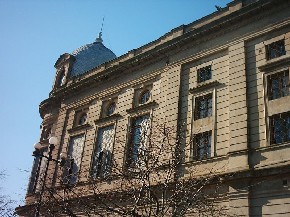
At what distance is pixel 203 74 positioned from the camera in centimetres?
2228

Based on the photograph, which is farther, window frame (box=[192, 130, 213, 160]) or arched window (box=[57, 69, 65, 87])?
arched window (box=[57, 69, 65, 87])

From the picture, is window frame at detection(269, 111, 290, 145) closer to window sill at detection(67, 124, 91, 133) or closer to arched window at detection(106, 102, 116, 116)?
arched window at detection(106, 102, 116, 116)

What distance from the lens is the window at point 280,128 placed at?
1714 centimetres

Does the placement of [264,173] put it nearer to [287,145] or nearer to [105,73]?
[287,145]

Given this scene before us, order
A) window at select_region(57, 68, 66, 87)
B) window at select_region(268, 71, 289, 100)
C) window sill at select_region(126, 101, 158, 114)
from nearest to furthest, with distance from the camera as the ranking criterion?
window at select_region(268, 71, 289, 100) < window sill at select_region(126, 101, 158, 114) < window at select_region(57, 68, 66, 87)

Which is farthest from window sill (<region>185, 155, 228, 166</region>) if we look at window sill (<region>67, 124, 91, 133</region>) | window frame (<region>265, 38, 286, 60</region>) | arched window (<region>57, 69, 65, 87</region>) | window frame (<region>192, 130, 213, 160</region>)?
arched window (<region>57, 69, 65, 87</region>)

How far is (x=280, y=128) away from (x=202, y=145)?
4.28 meters

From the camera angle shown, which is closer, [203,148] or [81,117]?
[203,148]

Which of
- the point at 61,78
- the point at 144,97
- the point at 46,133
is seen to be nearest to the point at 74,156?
the point at 46,133

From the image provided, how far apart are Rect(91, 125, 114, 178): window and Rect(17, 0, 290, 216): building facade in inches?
3.0

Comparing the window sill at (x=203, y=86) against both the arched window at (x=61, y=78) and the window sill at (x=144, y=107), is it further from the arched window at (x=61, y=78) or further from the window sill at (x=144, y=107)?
the arched window at (x=61, y=78)

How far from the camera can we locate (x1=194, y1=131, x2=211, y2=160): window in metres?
19.5

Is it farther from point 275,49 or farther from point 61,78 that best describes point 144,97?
point 61,78

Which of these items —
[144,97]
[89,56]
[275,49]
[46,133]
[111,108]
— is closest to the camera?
[275,49]
